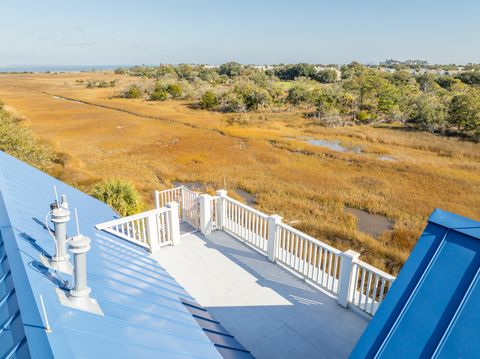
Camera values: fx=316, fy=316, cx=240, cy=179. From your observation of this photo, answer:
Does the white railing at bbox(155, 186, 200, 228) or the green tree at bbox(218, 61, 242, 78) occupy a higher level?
the green tree at bbox(218, 61, 242, 78)

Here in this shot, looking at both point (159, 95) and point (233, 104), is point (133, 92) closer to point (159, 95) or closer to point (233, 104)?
point (159, 95)

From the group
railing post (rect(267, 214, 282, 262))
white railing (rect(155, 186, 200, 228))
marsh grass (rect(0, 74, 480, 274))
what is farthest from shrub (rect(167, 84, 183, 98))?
railing post (rect(267, 214, 282, 262))

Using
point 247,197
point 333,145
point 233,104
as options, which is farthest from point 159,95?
point 247,197

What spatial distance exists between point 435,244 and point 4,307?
10.1 feet

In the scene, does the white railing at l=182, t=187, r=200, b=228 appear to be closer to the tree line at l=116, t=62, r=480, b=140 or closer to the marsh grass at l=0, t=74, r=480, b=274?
the marsh grass at l=0, t=74, r=480, b=274

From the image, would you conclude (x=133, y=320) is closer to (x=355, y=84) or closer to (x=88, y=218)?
(x=88, y=218)

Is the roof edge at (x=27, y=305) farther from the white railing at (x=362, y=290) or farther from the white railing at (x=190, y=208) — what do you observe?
the white railing at (x=190, y=208)

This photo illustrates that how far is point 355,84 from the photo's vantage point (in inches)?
1537

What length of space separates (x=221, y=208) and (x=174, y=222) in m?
1.19

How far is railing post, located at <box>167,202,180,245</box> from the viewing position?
6.85 metres

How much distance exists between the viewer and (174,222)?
691 centimetres

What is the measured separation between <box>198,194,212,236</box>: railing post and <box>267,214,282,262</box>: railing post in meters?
1.66

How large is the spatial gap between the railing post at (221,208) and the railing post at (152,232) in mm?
1543

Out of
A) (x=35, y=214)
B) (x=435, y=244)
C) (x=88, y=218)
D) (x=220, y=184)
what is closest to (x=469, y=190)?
(x=220, y=184)
